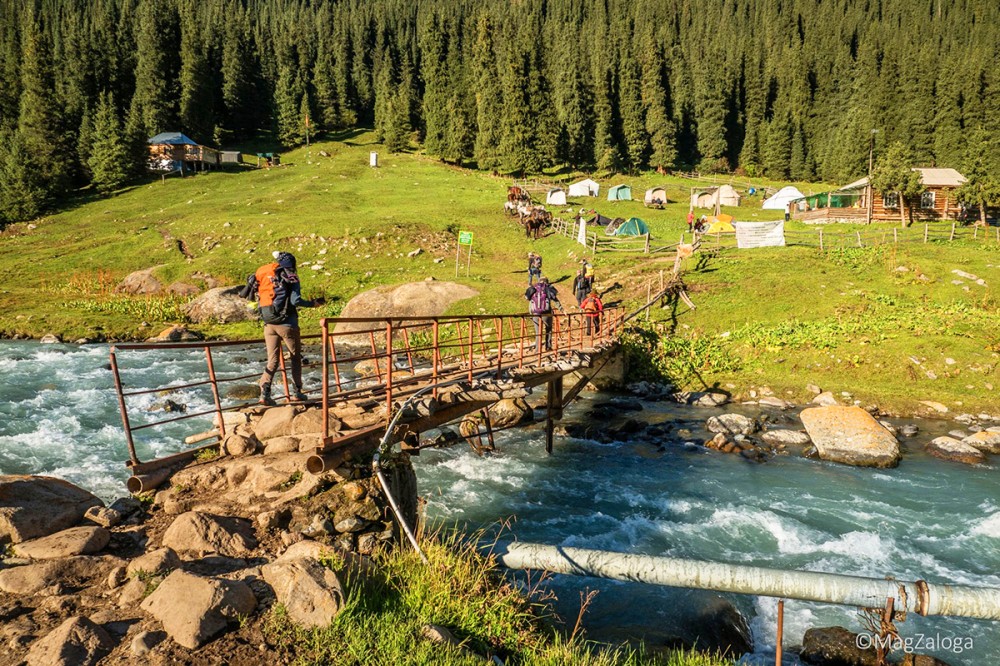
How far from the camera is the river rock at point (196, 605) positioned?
5203 millimetres

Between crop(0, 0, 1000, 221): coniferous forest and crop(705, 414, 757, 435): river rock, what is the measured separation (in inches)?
2077

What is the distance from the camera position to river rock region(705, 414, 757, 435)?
18.8 m

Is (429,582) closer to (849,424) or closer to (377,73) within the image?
(849,424)

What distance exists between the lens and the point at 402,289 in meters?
32.2

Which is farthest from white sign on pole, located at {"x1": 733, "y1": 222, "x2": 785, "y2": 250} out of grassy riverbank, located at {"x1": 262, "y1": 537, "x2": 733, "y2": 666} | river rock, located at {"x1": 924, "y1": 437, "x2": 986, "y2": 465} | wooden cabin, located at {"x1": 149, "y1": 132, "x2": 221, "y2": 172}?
wooden cabin, located at {"x1": 149, "y1": 132, "x2": 221, "y2": 172}

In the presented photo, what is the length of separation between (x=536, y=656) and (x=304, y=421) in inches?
231

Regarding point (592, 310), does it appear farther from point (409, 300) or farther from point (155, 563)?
point (155, 563)

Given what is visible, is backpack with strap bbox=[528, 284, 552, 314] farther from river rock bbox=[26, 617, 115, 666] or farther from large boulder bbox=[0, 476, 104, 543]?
river rock bbox=[26, 617, 115, 666]

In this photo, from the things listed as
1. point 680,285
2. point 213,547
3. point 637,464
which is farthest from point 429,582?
point 680,285

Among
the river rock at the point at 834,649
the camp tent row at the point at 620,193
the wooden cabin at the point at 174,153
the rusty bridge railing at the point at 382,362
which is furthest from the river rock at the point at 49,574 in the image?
the wooden cabin at the point at 174,153

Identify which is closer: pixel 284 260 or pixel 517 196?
pixel 284 260

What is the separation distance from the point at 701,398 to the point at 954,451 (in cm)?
782

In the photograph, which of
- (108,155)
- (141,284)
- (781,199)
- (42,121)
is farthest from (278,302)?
(42,121)

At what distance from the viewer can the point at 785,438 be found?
1806 cm
